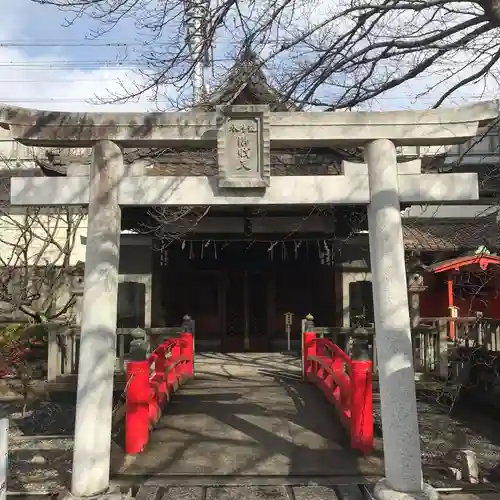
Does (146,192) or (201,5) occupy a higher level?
(201,5)

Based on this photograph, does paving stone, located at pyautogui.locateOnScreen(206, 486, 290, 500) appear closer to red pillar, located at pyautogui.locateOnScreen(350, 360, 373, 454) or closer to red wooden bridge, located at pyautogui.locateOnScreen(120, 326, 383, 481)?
red wooden bridge, located at pyautogui.locateOnScreen(120, 326, 383, 481)

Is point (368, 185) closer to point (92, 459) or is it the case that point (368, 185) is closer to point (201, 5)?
point (201, 5)

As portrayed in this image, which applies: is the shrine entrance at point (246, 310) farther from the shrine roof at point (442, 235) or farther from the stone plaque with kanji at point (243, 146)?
the stone plaque with kanji at point (243, 146)

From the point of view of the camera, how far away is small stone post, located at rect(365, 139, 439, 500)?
466cm

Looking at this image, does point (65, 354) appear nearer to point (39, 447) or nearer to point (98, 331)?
point (39, 447)

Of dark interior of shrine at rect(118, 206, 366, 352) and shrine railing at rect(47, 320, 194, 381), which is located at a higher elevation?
dark interior of shrine at rect(118, 206, 366, 352)

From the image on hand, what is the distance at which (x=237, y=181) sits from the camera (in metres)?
4.89

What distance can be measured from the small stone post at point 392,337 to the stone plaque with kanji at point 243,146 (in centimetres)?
109

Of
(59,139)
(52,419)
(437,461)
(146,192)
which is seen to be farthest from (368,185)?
(52,419)

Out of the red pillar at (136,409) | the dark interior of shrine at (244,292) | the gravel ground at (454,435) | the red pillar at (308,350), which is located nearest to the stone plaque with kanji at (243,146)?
the red pillar at (136,409)

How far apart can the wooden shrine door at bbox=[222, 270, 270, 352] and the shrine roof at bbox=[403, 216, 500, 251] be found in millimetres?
4422

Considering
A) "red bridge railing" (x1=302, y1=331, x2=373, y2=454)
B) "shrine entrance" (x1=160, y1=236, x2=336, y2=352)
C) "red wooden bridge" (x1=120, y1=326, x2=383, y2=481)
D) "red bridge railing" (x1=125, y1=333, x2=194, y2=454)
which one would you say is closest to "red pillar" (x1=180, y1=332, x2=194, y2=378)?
"red wooden bridge" (x1=120, y1=326, x2=383, y2=481)

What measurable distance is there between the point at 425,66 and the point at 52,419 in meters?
8.34

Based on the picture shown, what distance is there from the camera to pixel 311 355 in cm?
959
